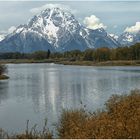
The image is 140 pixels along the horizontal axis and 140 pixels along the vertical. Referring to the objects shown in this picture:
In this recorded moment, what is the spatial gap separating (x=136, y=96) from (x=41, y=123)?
927 cm

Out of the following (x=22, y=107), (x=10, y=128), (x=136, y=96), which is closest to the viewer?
(x=136, y=96)

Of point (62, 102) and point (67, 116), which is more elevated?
point (67, 116)

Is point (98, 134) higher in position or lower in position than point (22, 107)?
higher

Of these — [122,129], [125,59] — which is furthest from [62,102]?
[125,59]

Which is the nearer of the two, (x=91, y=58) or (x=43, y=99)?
(x=43, y=99)

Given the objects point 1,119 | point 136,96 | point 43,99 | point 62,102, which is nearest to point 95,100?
point 62,102

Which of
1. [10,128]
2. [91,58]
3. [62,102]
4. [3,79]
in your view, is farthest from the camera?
[91,58]

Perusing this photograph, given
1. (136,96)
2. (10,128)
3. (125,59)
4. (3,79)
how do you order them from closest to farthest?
(136,96), (10,128), (3,79), (125,59)

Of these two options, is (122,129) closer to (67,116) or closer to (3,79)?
(67,116)

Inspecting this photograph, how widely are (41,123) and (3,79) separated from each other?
5448 centimetres

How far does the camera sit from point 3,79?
261 ft

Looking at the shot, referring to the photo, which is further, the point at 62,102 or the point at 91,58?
the point at 91,58

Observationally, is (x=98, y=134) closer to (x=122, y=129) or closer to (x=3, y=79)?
(x=122, y=129)

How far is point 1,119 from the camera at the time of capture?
29.3 meters
